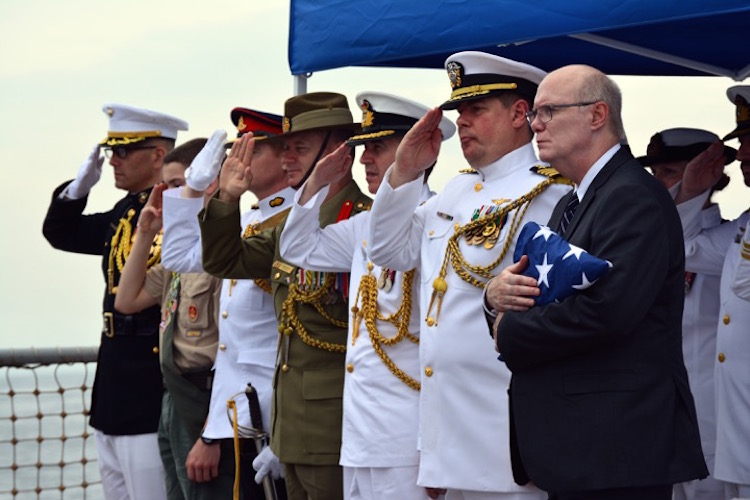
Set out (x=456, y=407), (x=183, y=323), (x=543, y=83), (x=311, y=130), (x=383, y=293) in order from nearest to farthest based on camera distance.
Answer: (x=543, y=83) → (x=456, y=407) → (x=383, y=293) → (x=311, y=130) → (x=183, y=323)

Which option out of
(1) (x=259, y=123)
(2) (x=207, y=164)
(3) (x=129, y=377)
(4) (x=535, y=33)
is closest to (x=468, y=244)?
(4) (x=535, y=33)

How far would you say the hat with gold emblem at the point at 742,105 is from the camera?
4.88m

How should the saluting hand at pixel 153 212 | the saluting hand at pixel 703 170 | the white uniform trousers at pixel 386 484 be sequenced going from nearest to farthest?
the white uniform trousers at pixel 386 484 < the saluting hand at pixel 703 170 < the saluting hand at pixel 153 212

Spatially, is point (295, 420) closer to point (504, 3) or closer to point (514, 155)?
point (514, 155)

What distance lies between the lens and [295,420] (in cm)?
499

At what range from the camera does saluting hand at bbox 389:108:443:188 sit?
4297 millimetres

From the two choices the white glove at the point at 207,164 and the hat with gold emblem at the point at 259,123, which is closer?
the white glove at the point at 207,164

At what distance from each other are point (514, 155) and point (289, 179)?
148 cm

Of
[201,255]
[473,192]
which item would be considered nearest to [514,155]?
[473,192]

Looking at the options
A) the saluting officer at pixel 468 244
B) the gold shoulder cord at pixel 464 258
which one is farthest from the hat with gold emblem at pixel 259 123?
the gold shoulder cord at pixel 464 258

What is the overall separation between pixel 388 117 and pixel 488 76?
742 millimetres

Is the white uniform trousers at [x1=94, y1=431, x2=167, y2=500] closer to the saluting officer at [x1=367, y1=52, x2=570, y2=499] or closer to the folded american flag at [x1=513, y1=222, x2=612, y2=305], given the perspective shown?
the saluting officer at [x1=367, y1=52, x2=570, y2=499]

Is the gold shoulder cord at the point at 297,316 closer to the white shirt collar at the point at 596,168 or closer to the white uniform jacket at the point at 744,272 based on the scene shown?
the white uniform jacket at the point at 744,272

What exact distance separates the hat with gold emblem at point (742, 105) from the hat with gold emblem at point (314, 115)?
4.85 feet
